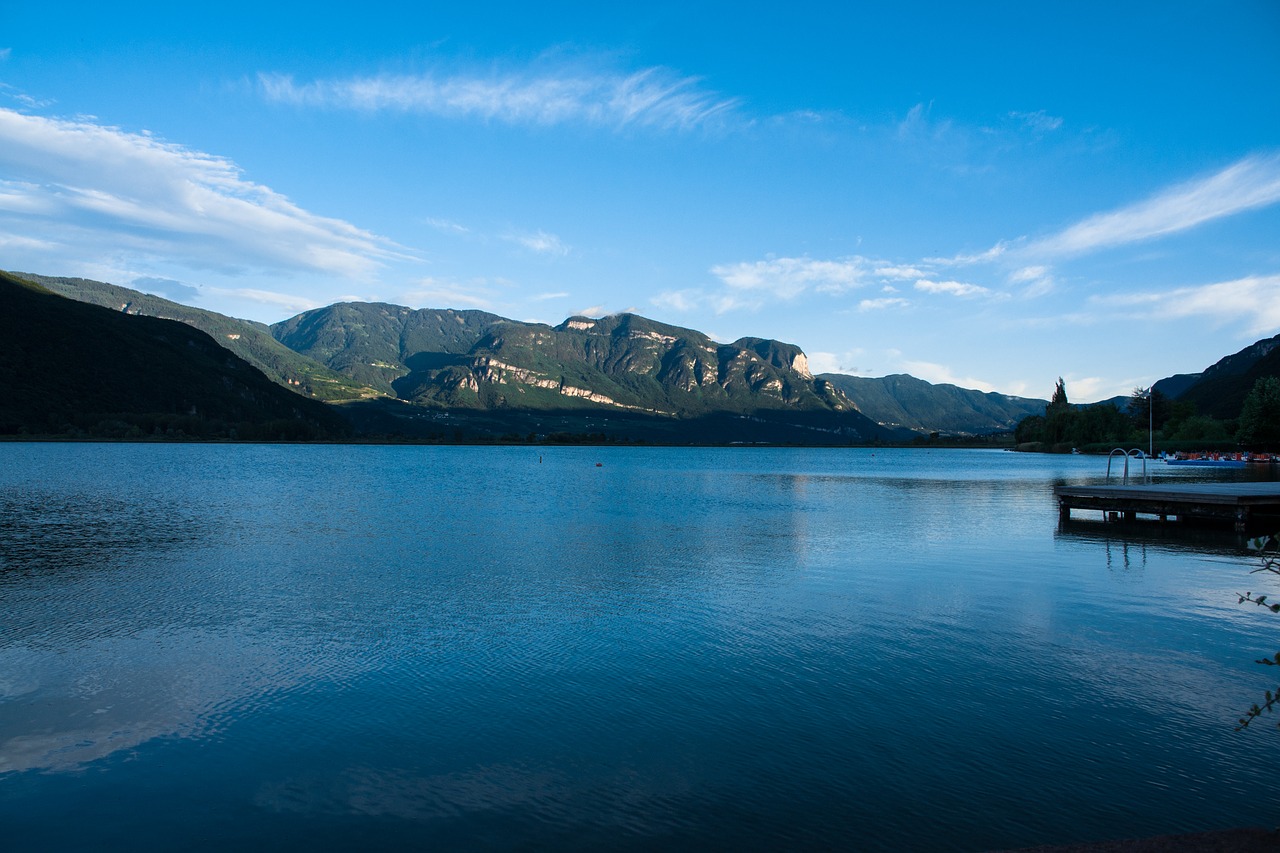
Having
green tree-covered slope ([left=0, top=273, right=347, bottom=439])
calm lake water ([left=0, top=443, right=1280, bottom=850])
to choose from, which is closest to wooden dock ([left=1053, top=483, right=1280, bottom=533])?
calm lake water ([left=0, top=443, right=1280, bottom=850])

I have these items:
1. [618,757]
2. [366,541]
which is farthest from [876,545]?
[618,757]

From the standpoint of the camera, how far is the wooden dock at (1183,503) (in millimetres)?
38188

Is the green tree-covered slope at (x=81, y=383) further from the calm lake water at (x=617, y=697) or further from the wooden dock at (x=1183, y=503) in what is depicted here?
the wooden dock at (x=1183, y=503)

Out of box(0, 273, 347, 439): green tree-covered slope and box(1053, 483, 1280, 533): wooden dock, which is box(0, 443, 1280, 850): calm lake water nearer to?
box(1053, 483, 1280, 533): wooden dock

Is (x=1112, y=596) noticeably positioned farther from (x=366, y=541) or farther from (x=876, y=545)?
(x=366, y=541)

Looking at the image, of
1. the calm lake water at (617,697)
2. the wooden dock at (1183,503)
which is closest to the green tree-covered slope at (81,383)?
Result: the calm lake water at (617,697)

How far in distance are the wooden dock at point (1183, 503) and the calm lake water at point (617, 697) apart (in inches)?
487

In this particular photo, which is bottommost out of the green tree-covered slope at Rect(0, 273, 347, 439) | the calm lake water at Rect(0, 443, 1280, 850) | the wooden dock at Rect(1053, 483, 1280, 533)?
the calm lake water at Rect(0, 443, 1280, 850)

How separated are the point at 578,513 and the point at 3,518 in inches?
1161

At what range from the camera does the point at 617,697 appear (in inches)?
531

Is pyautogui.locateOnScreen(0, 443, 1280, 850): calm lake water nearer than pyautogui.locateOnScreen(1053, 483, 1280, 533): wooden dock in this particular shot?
Yes

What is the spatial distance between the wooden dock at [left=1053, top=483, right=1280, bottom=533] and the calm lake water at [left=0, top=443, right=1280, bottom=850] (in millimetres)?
12367

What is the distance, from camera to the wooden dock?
3819 cm

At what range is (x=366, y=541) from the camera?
32.6 metres
